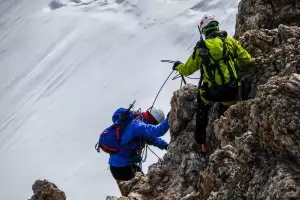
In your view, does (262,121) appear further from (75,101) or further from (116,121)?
(75,101)

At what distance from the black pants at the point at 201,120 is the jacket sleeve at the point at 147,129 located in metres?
1.14

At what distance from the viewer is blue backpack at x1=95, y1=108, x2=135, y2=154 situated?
10781 millimetres

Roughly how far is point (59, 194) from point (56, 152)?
72817 millimetres

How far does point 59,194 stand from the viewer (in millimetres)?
12234

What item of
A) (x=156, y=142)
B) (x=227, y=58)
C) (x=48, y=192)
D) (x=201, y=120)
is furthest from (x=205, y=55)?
(x=48, y=192)

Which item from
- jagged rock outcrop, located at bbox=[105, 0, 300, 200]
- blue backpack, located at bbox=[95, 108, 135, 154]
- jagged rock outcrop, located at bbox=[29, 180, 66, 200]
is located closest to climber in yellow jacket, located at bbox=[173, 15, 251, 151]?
jagged rock outcrop, located at bbox=[105, 0, 300, 200]

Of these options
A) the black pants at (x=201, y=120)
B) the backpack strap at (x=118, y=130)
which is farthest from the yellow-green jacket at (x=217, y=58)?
the backpack strap at (x=118, y=130)

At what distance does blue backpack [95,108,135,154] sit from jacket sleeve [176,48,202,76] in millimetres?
1885

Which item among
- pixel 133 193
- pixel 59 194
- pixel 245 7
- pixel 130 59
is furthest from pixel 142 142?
pixel 130 59

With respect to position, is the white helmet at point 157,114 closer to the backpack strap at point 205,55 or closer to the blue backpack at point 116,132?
the blue backpack at point 116,132

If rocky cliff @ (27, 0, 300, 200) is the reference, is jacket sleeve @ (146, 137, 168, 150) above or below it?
below

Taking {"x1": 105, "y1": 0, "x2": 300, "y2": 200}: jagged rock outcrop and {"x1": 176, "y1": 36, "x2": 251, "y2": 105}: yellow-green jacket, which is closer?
{"x1": 105, "y1": 0, "x2": 300, "y2": 200}: jagged rock outcrop

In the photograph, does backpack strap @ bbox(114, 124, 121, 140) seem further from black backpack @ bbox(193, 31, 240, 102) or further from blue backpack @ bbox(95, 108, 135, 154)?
black backpack @ bbox(193, 31, 240, 102)

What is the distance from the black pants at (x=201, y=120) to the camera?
9344 mm
